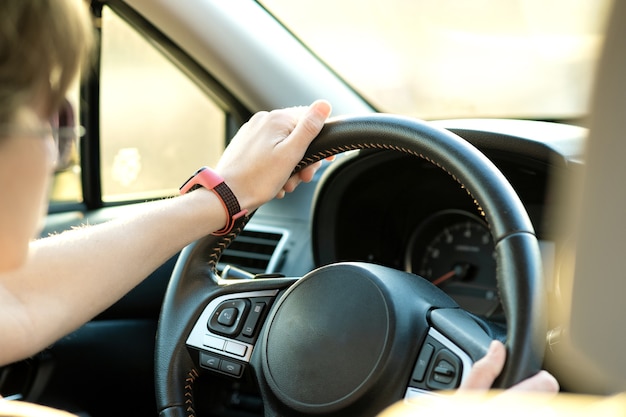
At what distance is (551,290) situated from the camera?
196 cm

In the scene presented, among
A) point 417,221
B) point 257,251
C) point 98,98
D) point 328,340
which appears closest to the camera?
point 328,340

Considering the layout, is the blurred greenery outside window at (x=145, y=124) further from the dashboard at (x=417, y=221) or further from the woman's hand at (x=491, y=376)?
the woman's hand at (x=491, y=376)

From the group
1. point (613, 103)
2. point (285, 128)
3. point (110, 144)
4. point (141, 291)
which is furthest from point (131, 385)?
point (613, 103)

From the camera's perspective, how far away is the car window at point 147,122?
2848 millimetres

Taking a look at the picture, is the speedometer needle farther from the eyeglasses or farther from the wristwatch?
the eyeglasses

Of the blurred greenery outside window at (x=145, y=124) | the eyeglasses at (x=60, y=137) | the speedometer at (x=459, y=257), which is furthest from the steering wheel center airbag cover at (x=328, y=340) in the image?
the blurred greenery outside window at (x=145, y=124)

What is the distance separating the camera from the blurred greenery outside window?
2838 millimetres

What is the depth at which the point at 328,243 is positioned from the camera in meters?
2.22

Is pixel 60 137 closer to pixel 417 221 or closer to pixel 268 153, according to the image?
pixel 268 153

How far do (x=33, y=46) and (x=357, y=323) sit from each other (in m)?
0.70

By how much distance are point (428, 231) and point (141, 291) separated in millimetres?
761

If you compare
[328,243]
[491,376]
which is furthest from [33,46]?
[328,243]

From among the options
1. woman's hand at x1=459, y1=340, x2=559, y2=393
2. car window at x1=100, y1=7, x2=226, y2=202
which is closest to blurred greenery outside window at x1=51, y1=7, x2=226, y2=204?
car window at x1=100, y1=7, x2=226, y2=202

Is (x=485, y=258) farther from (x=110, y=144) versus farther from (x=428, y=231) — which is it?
(x=110, y=144)
